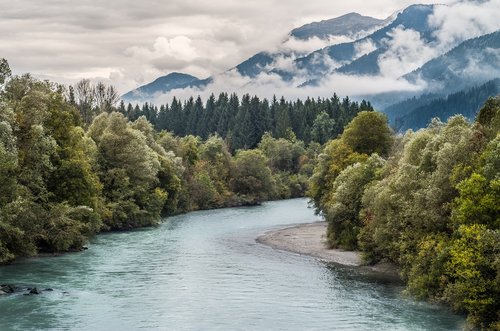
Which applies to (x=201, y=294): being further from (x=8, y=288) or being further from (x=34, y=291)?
(x=8, y=288)

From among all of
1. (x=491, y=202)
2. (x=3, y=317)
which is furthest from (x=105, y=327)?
(x=491, y=202)

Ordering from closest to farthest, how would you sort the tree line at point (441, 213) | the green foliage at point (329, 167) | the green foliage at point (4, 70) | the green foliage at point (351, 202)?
1. the tree line at point (441, 213)
2. the green foliage at point (4, 70)
3. the green foliage at point (351, 202)
4. the green foliage at point (329, 167)

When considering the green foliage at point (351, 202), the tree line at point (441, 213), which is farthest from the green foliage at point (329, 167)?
the tree line at point (441, 213)

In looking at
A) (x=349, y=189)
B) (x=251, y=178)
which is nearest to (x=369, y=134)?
(x=349, y=189)

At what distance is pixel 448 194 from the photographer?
168 feet

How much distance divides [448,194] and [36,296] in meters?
32.4

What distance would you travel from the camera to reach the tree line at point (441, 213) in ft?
135

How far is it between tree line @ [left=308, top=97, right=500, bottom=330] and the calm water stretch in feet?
9.38

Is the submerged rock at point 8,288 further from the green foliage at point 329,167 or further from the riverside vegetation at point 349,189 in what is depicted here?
the green foliage at point 329,167

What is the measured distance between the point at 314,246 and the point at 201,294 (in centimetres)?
3037

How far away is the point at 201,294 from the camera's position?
172ft

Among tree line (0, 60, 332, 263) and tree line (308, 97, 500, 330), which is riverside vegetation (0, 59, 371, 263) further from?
tree line (308, 97, 500, 330)

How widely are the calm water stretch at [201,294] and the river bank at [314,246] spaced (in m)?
2.39

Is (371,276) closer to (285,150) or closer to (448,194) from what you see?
(448,194)
